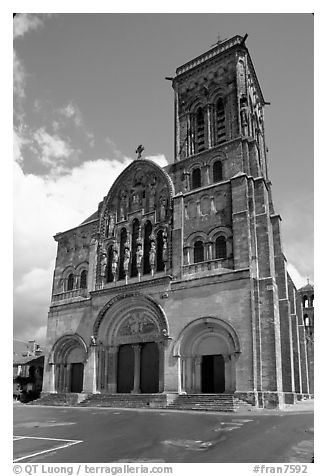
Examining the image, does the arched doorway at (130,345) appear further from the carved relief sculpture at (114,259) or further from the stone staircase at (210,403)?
the stone staircase at (210,403)

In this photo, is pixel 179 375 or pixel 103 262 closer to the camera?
pixel 179 375

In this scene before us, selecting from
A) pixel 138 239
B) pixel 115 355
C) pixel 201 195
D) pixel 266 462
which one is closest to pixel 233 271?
pixel 201 195

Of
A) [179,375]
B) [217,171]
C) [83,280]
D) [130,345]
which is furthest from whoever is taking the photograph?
[83,280]

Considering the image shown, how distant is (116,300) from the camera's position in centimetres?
2852

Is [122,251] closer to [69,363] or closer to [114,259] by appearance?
[114,259]

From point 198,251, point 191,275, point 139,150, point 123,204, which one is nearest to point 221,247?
point 198,251

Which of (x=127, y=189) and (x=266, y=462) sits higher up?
(x=127, y=189)

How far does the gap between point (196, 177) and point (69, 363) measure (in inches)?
680

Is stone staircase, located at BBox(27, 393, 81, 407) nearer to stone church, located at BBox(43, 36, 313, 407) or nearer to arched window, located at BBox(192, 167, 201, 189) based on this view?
stone church, located at BBox(43, 36, 313, 407)

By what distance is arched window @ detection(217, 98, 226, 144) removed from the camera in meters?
30.7

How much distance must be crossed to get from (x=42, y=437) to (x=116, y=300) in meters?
16.7

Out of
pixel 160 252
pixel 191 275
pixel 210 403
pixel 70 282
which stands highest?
pixel 160 252

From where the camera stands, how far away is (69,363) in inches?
1238
